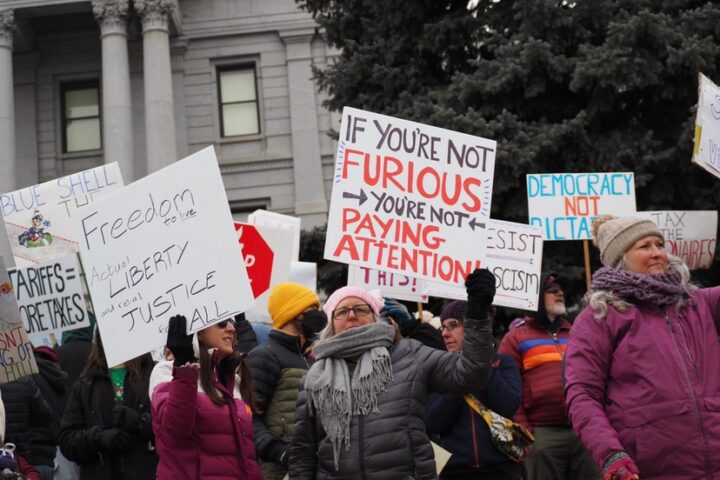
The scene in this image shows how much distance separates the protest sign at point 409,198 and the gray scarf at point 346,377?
91 centimetres

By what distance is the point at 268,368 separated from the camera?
645 cm

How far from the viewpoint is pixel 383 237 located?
626 cm

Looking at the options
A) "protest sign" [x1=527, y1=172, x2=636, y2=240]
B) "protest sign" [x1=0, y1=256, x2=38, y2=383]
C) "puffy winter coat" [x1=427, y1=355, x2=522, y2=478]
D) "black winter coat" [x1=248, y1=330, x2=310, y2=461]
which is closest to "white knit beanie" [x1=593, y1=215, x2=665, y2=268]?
"puffy winter coat" [x1=427, y1=355, x2=522, y2=478]

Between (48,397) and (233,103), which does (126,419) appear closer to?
(48,397)

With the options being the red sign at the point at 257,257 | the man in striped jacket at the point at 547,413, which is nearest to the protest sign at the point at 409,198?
the man in striped jacket at the point at 547,413

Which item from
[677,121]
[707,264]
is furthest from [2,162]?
[707,264]

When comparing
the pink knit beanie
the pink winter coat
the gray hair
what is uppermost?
the gray hair

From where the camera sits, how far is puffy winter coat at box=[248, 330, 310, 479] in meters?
6.38

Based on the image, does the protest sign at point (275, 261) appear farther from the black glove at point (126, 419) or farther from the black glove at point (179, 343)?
the black glove at point (179, 343)

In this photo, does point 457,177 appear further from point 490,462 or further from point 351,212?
point 490,462

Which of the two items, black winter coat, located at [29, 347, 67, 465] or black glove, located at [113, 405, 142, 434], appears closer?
black glove, located at [113, 405, 142, 434]

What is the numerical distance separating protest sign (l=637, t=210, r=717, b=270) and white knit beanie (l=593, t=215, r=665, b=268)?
221 inches

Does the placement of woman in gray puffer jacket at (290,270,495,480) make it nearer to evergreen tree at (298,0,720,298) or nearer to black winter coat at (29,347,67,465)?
black winter coat at (29,347,67,465)

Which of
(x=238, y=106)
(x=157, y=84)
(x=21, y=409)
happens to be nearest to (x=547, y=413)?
(x=21, y=409)
